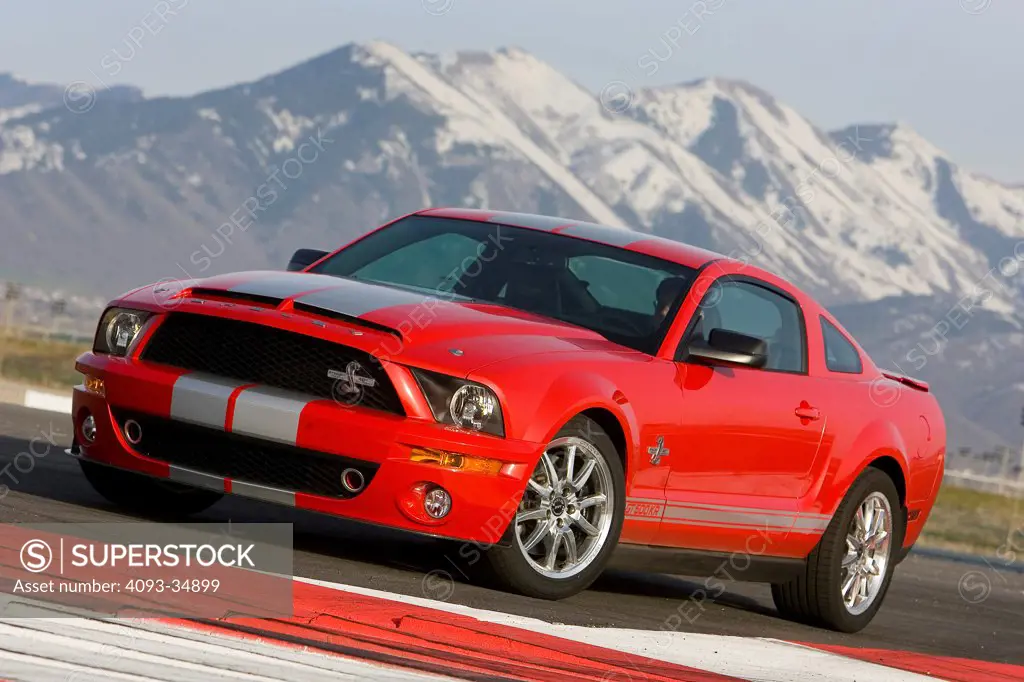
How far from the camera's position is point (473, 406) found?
19.8ft

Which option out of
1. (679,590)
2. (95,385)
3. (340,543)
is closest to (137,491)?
(95,385)

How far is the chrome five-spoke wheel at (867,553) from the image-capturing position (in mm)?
8031

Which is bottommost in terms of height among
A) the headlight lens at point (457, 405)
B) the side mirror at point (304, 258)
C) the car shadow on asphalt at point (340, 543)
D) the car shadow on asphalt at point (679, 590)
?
the car shadow on asphalt at point (679, 590)

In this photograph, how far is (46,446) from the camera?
10.5 metres

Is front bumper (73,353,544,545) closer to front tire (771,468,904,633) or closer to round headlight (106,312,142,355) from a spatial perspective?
round headlight (106,312,142,355)

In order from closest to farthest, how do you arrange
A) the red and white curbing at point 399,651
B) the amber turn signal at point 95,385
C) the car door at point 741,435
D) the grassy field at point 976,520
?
the red and white curbing at point 399,651 < the amber turn signal at point 95,385 < the car door at point 741,435 < the grassy field at point 976,520

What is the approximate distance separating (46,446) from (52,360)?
361 feet

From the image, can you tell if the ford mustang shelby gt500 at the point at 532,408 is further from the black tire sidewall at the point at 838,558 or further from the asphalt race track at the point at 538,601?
the asphalt race track at the point at 538,601

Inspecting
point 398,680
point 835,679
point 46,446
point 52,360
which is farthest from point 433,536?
point 52,360

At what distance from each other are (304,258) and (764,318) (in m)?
2.19

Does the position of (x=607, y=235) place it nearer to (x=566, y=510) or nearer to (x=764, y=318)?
(x=764, y=318)

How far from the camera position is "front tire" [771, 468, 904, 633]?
7.85 m

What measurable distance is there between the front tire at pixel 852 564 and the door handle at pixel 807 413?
0.50 m

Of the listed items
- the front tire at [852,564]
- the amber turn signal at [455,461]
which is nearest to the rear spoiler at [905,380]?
the front tire at [852,564]
